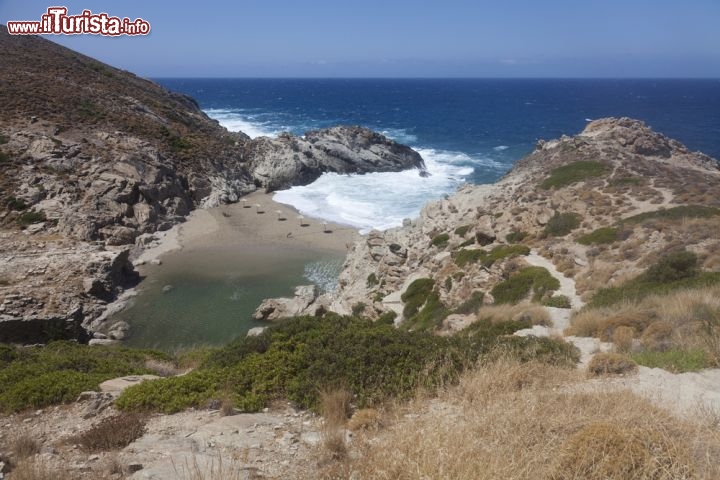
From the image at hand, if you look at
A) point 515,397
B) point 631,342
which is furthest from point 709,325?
point 515,397

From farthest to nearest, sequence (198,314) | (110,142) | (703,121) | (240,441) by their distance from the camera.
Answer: (703,121)
(110,142)
(198,314)
(240,441)

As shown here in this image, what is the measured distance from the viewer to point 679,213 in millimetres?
21578

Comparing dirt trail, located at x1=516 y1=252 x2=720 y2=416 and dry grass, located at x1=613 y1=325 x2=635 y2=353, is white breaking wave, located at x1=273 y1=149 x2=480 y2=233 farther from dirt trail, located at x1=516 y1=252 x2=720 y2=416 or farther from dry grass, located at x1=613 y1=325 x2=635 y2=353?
dirt trail, located at x1=516 y1=252 x2=720 y2=416

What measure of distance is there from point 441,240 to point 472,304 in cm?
1036

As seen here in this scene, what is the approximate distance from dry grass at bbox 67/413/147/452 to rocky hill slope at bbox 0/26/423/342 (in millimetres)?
20769

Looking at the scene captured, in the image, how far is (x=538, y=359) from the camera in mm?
8211

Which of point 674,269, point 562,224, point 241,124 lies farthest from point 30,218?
point 241,124

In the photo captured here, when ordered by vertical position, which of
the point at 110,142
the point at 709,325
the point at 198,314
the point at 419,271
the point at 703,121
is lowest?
the point at 198,314

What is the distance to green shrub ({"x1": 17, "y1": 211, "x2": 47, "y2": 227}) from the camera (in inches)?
1300

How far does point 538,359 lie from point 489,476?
4691mm

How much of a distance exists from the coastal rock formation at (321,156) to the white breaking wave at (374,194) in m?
1.54

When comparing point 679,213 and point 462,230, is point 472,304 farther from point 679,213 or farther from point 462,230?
point 679,213

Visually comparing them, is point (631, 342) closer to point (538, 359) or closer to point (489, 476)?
point (538, 359)

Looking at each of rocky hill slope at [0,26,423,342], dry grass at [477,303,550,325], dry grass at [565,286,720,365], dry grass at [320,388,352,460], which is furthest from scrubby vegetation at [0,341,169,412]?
rocky hill slope at [0,26,423,342]
